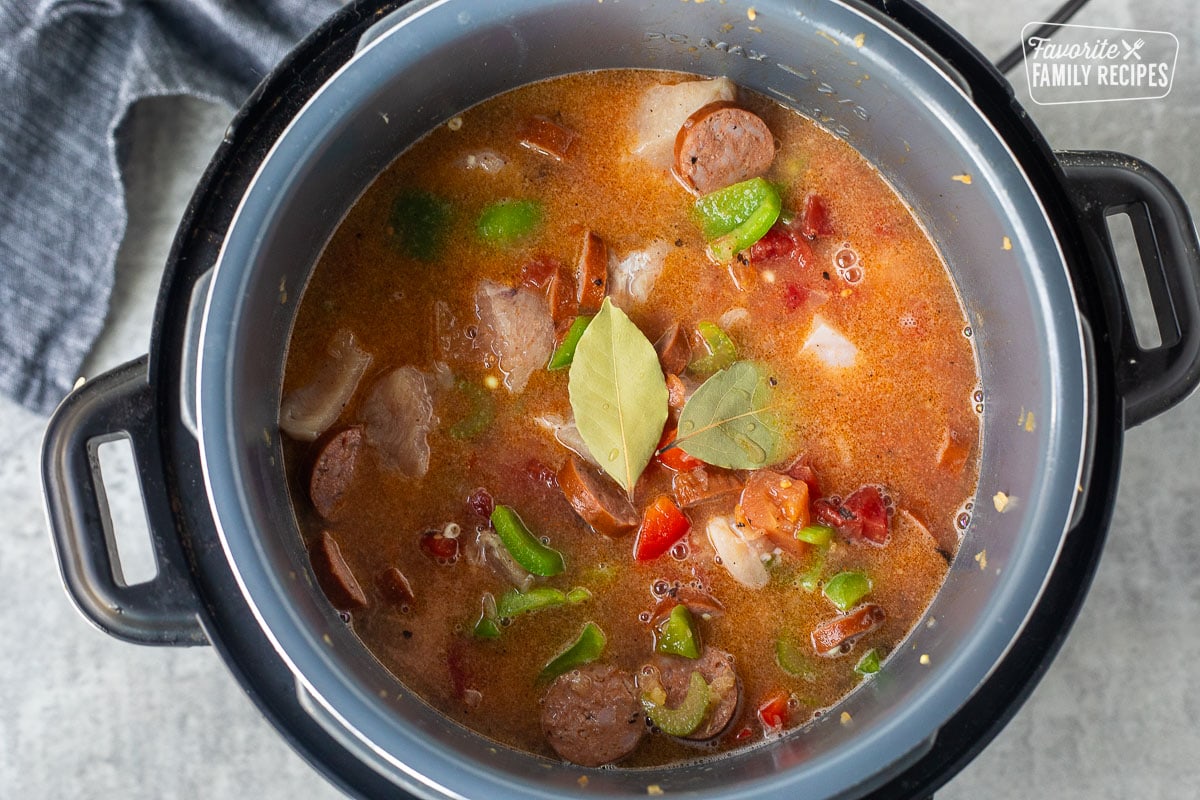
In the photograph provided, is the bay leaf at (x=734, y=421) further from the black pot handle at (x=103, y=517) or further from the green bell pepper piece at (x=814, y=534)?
the black pot handle at (x=103, y=517)

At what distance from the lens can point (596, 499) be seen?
5.67ft

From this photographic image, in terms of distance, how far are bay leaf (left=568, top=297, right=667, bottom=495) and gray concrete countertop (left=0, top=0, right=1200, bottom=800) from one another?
1083 mm

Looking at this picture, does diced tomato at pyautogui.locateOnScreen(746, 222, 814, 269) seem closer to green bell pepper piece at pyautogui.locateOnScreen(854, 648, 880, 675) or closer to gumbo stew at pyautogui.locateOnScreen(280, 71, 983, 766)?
gumbo stew at pyautogui.locateOnScreen(280, 71, 983, 766)

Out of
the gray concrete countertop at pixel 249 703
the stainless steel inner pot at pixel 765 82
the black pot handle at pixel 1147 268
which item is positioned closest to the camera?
the stainless steel inner pot at pixel 765 82

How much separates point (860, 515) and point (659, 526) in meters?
0.35

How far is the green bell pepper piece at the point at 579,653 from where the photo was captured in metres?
1.79

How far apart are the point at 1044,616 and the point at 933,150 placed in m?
0.78

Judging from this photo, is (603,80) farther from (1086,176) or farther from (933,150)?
(1086,176)

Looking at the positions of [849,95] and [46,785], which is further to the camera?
[46,785]

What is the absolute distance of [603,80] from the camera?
1846mm

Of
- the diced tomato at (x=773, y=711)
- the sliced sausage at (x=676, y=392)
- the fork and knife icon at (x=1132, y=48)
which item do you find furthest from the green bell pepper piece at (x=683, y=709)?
the fork and knife icon at (x=1132, y=48)

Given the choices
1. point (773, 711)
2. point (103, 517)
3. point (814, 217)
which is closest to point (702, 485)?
point (773, 711)

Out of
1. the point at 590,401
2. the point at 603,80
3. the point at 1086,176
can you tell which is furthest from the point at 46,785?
the point at 1086,176

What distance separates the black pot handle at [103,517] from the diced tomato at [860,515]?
3.51 ft
